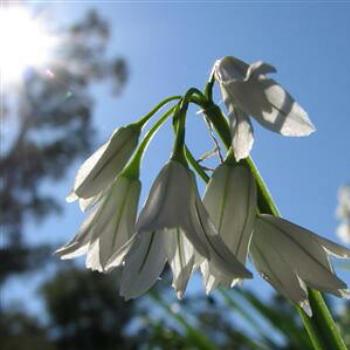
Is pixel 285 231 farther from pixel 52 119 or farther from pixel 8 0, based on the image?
pixel 52 119

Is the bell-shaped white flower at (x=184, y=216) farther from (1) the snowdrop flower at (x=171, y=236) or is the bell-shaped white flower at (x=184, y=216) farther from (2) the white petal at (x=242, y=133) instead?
(2) the white petal at (x=242, y=133)

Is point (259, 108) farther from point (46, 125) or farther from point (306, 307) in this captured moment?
point (46, 125)

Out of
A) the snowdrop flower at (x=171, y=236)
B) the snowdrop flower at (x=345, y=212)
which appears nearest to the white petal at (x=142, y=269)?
the snowdrop flower at (x=171, y=236)

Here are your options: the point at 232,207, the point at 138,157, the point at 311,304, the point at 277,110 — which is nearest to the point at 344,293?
the point at 311,304

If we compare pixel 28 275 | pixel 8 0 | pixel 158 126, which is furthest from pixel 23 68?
pixel 158 126

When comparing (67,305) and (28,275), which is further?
(67,305)

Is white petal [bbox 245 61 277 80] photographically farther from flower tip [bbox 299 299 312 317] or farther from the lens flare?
the lens flare
